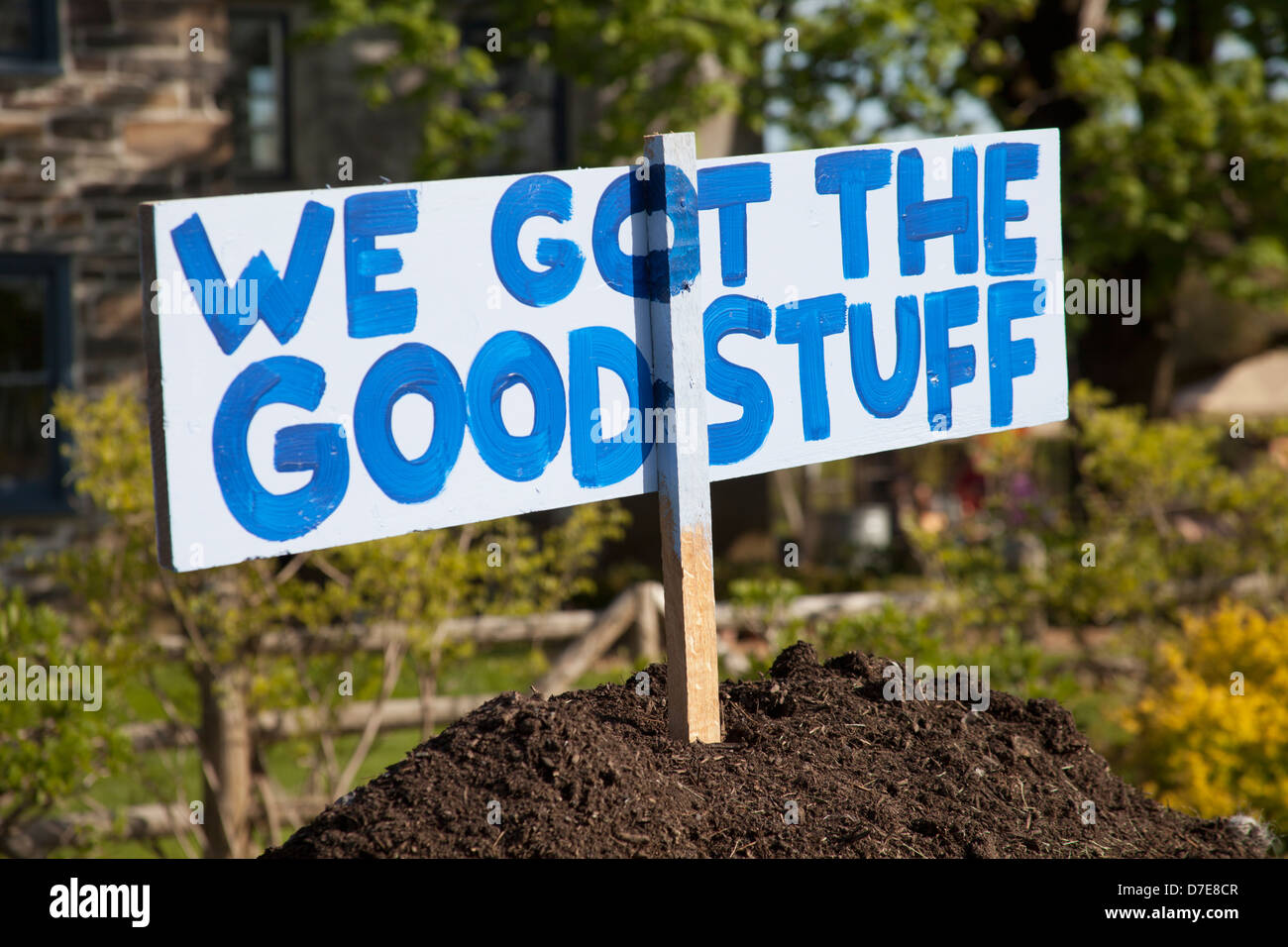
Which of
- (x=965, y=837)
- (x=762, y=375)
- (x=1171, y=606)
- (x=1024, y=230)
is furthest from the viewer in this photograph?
(x=1171, y=606)

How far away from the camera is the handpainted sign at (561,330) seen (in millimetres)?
2018

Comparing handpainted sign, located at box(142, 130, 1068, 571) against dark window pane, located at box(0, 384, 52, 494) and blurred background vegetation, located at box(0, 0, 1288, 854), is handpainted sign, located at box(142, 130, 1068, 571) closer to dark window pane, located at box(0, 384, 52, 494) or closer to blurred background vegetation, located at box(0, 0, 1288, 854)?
blurred background vegetation, located at box(0, 0, 1288, 854)

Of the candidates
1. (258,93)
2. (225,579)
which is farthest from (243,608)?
(258,93)

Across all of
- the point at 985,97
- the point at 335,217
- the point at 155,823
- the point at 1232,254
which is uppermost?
the point at 985,97

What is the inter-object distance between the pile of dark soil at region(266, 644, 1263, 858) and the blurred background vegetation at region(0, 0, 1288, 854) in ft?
2.84

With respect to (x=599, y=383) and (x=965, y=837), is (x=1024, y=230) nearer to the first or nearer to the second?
(x=599, y=383)

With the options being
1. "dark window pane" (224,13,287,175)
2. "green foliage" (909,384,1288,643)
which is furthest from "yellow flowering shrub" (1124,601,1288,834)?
"dark window pane" (224,13,287,175)

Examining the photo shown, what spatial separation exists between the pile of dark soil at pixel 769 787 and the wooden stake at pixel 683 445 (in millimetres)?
128

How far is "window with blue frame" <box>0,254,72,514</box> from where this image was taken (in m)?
9.48

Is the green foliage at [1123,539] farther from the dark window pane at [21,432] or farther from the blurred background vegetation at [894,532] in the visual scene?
the dark window pane at [21,432]

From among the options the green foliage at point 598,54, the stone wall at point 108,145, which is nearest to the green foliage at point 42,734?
the stone wall at point 108,145

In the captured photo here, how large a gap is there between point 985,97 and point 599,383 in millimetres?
9161
